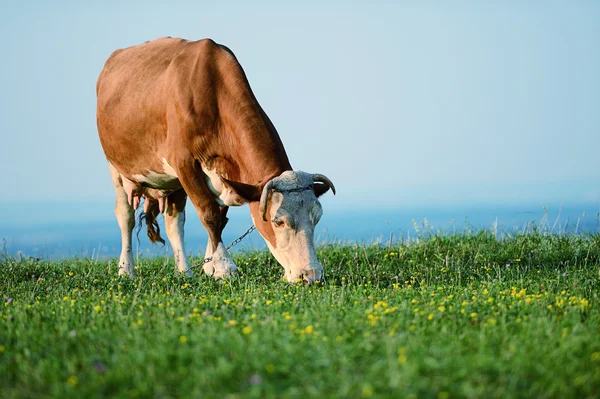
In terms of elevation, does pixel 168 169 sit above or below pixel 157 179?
above

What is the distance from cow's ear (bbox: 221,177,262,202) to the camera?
28.7ft

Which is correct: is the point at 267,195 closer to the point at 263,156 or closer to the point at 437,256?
the point at 263,156

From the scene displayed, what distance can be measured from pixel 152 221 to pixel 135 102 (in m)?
2.64

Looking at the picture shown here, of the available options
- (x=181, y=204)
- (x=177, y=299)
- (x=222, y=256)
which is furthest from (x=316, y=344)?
(x=181, y=204)

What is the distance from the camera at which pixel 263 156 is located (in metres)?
9.08

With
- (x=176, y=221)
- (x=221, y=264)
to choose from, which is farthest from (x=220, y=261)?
(x=176, y=221)

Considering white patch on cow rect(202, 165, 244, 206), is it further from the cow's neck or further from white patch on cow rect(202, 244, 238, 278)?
white patch on cow rect(202, 244, 238, 278)

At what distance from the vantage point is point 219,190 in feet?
32.3

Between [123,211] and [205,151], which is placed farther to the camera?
[123,211]

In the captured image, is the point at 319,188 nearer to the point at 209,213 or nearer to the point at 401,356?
the point at 209,213

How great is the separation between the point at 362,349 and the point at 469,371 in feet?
2.35

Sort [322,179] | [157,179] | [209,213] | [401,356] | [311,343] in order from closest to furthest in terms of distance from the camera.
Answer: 1. [401,356]
2. [311,343]
3. [322,179]
4. [209,213]
5. [157,179]

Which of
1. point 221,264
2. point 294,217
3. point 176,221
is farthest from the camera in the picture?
point 176,221

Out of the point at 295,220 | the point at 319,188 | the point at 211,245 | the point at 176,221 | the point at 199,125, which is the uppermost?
the point at 199,125
